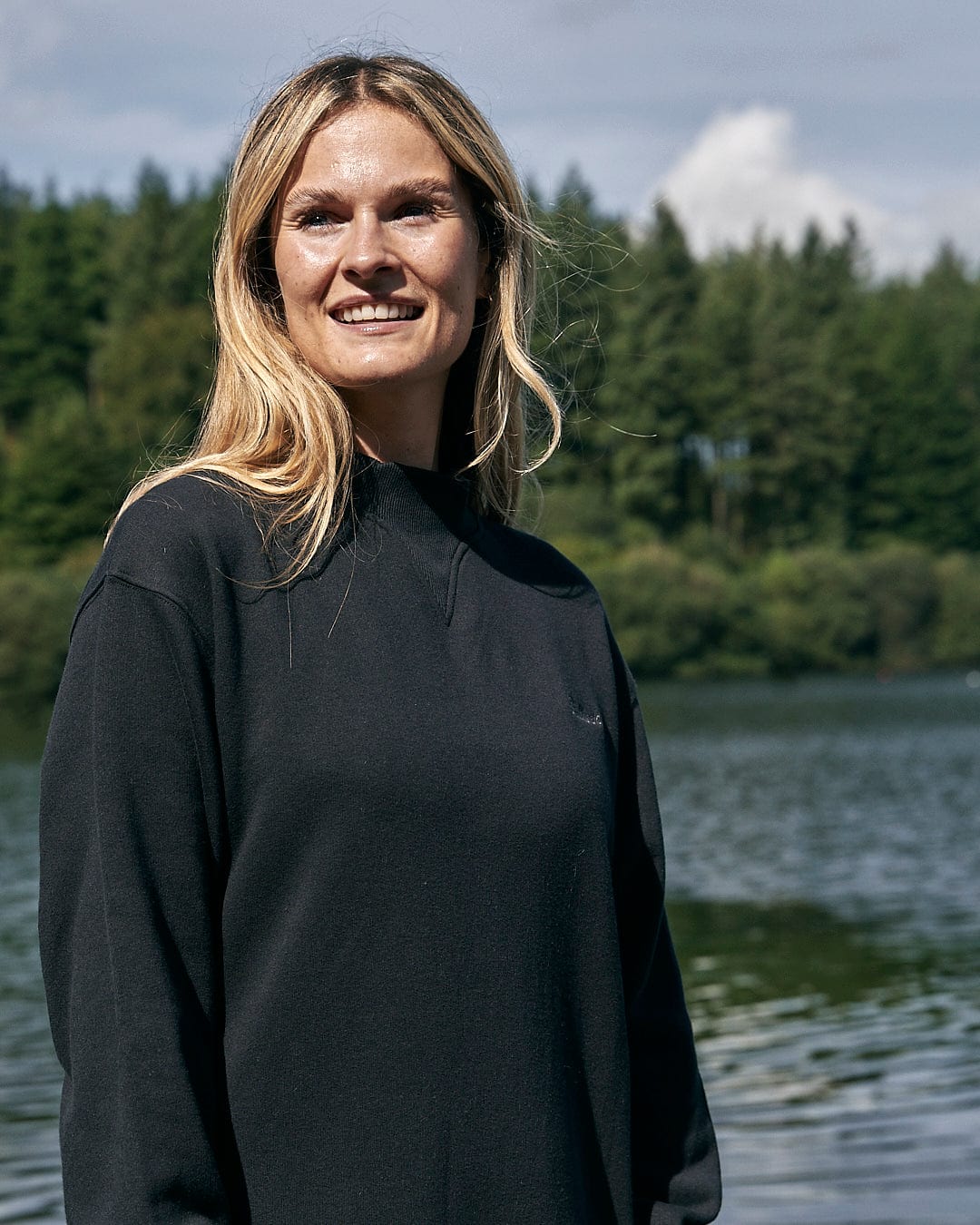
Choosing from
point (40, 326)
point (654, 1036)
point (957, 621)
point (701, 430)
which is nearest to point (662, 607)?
point (957, 621)

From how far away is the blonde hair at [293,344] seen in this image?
1861 millimetres

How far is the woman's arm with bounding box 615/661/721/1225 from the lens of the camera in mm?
2027

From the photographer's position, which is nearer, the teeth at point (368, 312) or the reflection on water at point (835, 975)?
the teeth at point (368, 312)

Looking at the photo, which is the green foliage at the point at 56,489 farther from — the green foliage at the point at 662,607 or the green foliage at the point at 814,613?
Answer: the green foliage at the point at 814,613

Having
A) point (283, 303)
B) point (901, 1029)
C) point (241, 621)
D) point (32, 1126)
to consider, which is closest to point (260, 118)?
point (283, 303)

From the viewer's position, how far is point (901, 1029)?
9.69 meters

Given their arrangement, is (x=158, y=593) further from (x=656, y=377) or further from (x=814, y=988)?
(x=656, y=377)

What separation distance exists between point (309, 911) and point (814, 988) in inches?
391

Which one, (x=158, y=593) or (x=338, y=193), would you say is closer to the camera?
(x=158, y=593)

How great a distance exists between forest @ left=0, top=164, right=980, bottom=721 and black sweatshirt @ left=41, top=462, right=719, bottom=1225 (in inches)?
1983

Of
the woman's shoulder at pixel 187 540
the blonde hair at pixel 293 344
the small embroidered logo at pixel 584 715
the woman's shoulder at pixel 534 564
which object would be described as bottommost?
the small embroidered logo at pixel 584 715

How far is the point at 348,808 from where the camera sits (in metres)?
1.69

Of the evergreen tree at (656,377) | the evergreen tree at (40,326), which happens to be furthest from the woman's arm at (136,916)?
the evergreen tree at (40,326)

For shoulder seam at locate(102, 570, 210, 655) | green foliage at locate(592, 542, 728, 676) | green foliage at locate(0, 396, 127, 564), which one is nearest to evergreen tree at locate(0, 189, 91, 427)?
green foliage at locate(0, 396, 127, 564)
